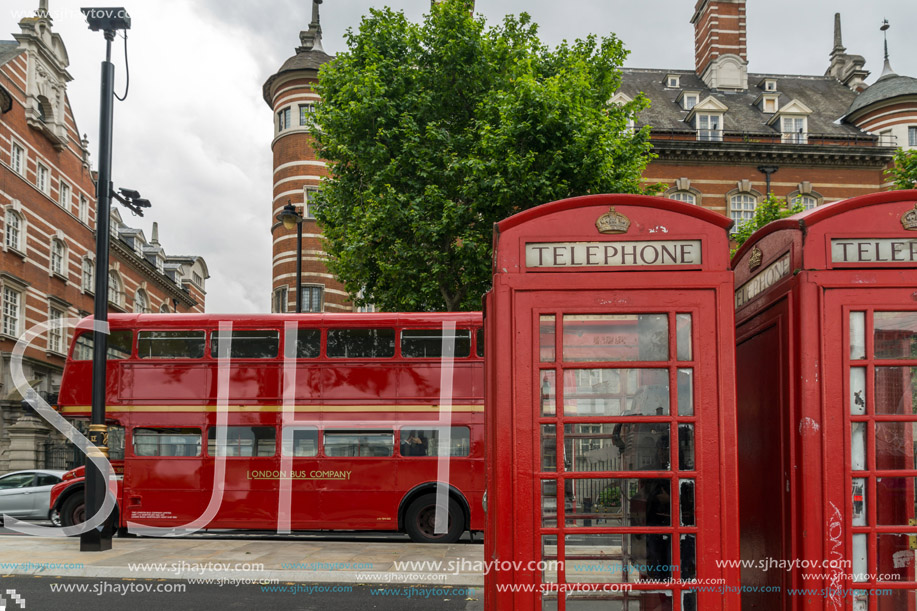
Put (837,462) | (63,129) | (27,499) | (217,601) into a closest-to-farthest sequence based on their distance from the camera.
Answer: (837,462), (217,601), (27,499), (63,129)

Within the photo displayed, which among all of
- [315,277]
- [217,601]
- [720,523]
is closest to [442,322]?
[217,601]

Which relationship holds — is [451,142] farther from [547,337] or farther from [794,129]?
[794,129]

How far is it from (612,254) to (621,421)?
892mm

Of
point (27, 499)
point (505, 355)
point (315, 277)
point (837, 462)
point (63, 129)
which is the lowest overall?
point (27, 499)

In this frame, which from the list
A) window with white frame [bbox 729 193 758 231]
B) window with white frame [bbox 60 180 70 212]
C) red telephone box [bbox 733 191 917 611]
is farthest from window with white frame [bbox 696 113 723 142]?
red telephone box [bbox 733 191 917 611]

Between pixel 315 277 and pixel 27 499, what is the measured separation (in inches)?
734

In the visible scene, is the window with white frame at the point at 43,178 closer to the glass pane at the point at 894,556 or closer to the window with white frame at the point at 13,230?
the window with white frame at the point at 13,230

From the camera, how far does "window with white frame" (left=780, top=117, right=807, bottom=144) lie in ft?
106

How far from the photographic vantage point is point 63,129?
34.6 m

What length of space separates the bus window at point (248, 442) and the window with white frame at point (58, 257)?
78.6 ft

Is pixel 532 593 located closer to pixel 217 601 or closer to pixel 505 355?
pixel 505 355

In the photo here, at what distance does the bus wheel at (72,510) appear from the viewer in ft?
46.6

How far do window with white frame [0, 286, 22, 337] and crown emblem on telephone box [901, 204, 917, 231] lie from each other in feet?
103

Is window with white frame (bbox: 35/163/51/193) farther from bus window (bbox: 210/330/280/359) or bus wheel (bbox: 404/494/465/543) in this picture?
bus wheel (bbox: 404/494/465/543)
